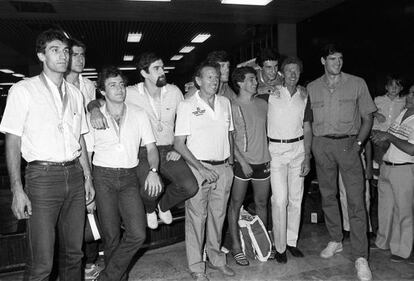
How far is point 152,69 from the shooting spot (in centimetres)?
327

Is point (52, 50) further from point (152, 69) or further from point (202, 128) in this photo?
point (202, 128)

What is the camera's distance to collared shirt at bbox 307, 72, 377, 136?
3.45 metres

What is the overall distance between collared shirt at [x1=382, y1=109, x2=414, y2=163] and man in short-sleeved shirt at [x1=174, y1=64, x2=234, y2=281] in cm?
160

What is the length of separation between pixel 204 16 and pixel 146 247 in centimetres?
596

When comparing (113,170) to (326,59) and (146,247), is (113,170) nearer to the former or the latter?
(146,247)

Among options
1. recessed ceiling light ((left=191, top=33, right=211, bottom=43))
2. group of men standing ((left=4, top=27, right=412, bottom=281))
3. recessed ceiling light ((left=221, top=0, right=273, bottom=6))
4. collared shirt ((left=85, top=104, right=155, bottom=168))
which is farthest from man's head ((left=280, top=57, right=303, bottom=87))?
recessed ceiling light ((left=191, top=33, right=211, bottom=43))

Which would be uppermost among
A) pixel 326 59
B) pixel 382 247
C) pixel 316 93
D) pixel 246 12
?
pixel 246 12

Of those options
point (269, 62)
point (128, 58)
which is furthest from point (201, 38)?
point (269, 62)

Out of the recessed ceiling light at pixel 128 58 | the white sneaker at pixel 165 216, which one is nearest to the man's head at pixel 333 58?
the white sneaker at pixel 165 216

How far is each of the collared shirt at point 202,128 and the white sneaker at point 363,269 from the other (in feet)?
4.98

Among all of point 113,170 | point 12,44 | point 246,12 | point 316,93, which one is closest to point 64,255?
point 113,170

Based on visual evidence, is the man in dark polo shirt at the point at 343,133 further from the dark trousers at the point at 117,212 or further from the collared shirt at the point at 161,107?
the dark trousers at the point at 117,212

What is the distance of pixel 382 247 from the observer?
3.82 m

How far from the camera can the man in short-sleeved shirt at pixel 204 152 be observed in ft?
10.3
